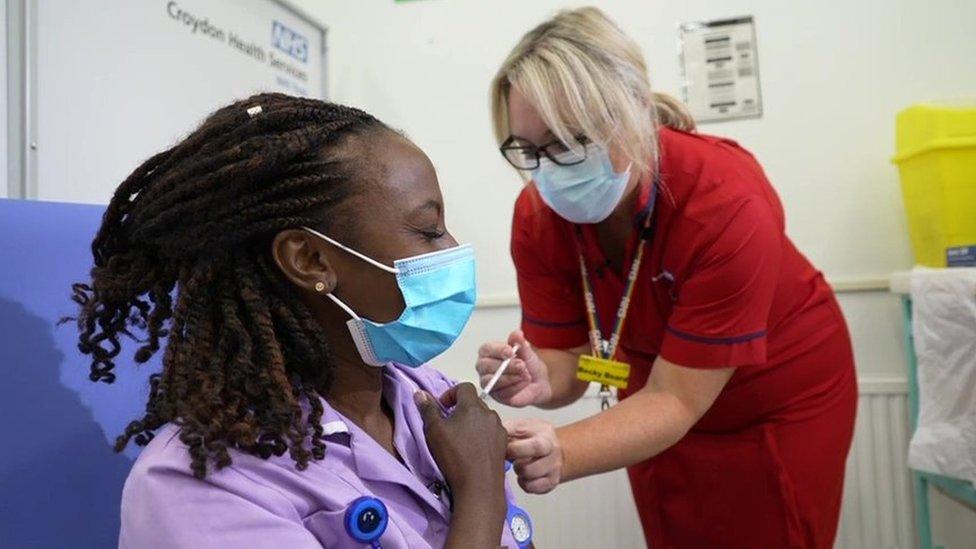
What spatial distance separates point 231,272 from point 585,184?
65 centimetres

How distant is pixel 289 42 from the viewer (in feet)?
7.19

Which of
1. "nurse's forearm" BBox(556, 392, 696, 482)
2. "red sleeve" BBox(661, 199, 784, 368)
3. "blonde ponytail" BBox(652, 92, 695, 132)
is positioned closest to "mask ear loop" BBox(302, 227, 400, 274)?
"nurse's forearm" BBox(556, 392, 696, 482)

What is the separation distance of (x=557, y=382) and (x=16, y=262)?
3.17 ft

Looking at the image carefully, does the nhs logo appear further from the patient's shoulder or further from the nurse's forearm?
the nurse's forearm

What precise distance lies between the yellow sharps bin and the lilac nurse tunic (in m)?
1.43

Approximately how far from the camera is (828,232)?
2035 millimetres

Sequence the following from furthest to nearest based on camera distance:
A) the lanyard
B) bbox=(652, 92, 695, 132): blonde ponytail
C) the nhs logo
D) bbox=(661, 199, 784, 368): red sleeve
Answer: the nhs logo
bbox=(652, 92, 695, 132): blonde ponytail
the lanyard
bbox=(661, 199, 784, 368): red sleeve

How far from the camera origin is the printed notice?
6.81 feet

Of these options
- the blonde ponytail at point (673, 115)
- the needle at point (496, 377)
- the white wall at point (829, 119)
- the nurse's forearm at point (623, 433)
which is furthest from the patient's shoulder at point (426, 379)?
the white wall at point (829, 119)

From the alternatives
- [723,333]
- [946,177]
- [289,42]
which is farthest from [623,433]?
[289,42]

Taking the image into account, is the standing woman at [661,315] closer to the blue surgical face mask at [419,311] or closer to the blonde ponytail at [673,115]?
the blonde ponytail at [673,115]

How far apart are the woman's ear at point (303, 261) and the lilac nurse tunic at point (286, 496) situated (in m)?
0.14

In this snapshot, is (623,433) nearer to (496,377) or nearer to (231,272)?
(496,377)

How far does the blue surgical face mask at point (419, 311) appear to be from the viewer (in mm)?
813
